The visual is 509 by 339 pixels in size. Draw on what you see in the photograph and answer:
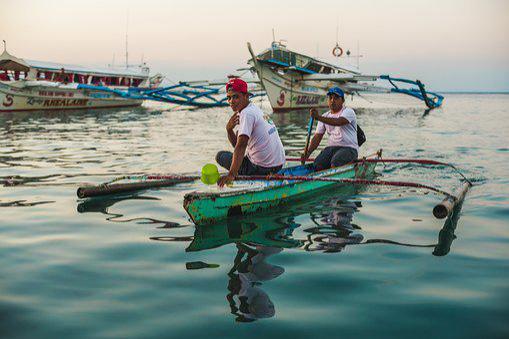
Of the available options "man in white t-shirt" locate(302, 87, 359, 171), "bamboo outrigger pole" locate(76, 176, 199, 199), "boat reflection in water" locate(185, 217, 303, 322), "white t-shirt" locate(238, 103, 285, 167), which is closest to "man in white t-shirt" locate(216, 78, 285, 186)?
"white t-shirt" locate(238, 103, 285, 167)

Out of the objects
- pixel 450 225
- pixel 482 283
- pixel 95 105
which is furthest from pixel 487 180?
pixel 95 105

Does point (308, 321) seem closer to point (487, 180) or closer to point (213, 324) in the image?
point (213, 324)

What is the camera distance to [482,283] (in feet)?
13.2

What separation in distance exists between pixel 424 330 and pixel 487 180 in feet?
21.8

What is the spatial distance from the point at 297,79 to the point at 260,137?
28609 mm

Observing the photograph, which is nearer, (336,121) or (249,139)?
(249,139)

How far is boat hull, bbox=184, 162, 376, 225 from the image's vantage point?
221 inches

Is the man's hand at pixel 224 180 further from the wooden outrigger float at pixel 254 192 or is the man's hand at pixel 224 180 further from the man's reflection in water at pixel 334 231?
the man's reflection in water at pixel 334 231

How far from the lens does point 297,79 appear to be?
3431 cm

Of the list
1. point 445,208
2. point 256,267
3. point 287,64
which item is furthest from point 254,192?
Answer: point 287,64

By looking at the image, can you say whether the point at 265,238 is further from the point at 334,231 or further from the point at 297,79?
the point at 297,79

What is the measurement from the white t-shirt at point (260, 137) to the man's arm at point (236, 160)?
89 mm

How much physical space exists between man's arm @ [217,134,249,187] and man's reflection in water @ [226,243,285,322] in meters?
1.10

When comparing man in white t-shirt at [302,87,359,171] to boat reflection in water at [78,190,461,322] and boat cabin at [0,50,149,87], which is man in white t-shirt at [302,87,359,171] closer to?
boat reflection in water at [78,190,461,322]
